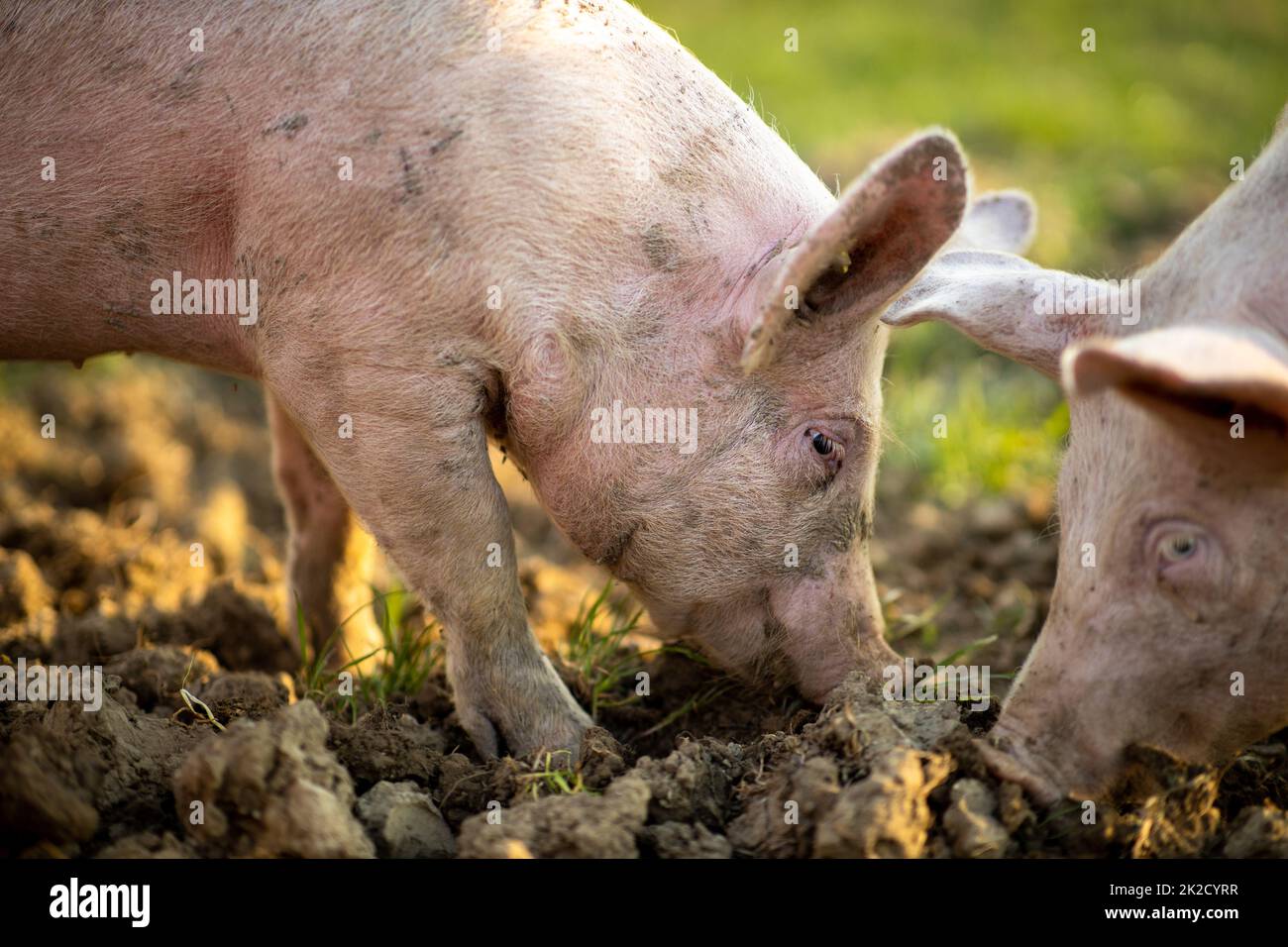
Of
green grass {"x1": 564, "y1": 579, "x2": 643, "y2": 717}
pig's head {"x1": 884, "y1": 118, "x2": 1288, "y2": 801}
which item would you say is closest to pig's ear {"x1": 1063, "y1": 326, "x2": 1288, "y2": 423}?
pig's head {"x1": 884, "y1": 118, "x2": 1288, "y2": 801}

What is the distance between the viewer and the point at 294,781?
2.74 meters

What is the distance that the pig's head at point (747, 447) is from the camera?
362 centimetres

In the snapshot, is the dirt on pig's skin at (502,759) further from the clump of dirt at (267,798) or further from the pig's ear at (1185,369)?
the pig's ear at (1185,369)

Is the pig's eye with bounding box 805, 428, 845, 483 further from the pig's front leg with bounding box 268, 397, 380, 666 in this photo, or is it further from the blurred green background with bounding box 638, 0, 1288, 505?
the blurred green background with bounding box 638, 0, 1288, 505

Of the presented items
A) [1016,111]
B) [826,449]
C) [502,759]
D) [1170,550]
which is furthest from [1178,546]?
[1016,111]

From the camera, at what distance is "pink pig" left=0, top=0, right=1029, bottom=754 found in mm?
3504

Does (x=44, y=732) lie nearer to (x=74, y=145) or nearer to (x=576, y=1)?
(x=74, y=145)

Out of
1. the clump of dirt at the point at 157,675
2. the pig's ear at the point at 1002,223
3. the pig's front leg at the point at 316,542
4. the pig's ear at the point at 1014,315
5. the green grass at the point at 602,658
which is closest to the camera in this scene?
the pig's ear at the point at 1014,315

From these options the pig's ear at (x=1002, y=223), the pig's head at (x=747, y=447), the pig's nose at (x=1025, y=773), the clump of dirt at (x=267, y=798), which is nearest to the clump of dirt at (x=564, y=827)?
the clump of dirt at (x=267, y=798)

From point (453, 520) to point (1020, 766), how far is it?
162 centimetres

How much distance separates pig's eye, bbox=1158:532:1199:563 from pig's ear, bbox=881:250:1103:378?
65 cm

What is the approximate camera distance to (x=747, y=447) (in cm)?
371

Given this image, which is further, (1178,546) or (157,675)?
(157,675)

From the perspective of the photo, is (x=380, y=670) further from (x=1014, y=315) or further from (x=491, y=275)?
(x=1014, y=315)
